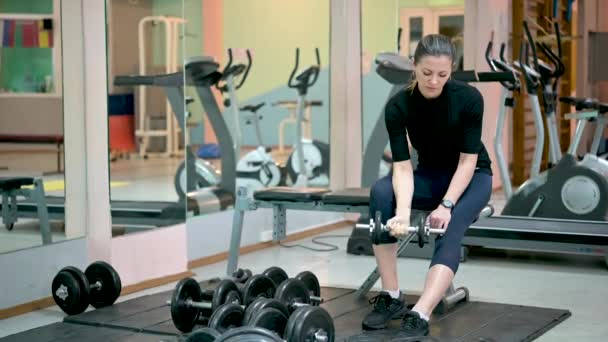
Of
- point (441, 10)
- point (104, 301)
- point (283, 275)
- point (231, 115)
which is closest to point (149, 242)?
point (104, 301)

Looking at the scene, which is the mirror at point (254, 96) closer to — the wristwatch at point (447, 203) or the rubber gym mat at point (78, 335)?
the rubber gym mat at point (78, 335)

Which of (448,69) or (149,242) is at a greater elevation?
(448,69)

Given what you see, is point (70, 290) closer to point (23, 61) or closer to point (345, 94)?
point (23, 61)

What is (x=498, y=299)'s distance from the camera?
15.6 ft

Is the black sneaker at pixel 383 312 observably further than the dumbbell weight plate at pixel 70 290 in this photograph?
No

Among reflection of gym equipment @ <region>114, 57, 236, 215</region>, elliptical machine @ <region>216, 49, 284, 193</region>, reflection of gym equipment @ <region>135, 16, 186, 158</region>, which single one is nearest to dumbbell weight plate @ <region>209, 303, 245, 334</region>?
reflection of gym equipment @ <region>135, 16, 186, 158</region>

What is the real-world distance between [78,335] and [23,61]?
1.31m

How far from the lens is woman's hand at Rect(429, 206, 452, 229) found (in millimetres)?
3922

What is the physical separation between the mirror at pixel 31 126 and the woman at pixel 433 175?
161 cm

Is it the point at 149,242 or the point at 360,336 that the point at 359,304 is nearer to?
the point at 360,336

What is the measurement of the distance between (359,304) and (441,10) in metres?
4.56

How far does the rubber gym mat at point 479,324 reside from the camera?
386cm

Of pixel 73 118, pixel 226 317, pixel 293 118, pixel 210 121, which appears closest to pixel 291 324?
pixel 226 317

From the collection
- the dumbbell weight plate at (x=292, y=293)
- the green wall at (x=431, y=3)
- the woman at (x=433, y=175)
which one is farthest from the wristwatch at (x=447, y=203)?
the green wall at (x=431, y=3)
